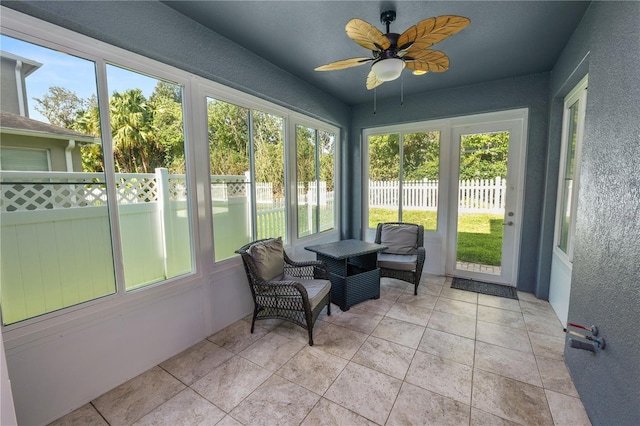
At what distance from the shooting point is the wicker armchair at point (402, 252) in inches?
125

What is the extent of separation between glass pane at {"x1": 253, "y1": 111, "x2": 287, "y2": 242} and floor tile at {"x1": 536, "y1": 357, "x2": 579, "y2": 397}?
8.57ft

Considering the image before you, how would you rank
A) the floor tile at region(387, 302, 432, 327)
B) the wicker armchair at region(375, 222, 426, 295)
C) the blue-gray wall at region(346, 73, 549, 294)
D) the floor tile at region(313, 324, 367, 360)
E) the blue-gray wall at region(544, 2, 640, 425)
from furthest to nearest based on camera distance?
the wicker armchair at region(375, 222, 426, 295), the blue-gray wall at region(346, 73, 549, 294), the floor tile at region(387, 302, 432, 327), the floor tile at region(313, 324, 367, 360), the blue-gray wall at region(544, 2, 640, 425)

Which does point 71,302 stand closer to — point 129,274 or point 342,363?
point 129,274

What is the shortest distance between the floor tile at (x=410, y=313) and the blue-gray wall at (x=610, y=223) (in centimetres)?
108

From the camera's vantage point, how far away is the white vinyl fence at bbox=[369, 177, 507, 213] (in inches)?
136

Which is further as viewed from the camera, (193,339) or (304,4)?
(193,339)

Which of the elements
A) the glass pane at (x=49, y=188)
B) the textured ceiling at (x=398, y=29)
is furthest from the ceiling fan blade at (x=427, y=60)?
the glass pane at (x=49, y=188)

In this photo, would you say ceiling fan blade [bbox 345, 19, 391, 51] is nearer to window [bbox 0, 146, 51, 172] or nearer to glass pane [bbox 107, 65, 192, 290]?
glass pane [bbox 107, 65, 192, 290]

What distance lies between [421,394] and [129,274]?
217 centimetres

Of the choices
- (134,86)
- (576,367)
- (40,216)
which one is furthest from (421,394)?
(134,86)

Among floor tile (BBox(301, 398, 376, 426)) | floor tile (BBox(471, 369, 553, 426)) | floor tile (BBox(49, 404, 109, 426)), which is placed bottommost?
floor tile (BBox(49, 404, 109, 426))

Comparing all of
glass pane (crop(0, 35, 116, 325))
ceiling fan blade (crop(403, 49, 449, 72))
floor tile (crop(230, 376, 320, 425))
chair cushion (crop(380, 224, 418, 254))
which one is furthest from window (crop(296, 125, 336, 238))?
glass pane (crop(0, 35, 116, 325))

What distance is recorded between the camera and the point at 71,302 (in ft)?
5.52

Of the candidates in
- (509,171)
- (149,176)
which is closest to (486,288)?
(509,171)
